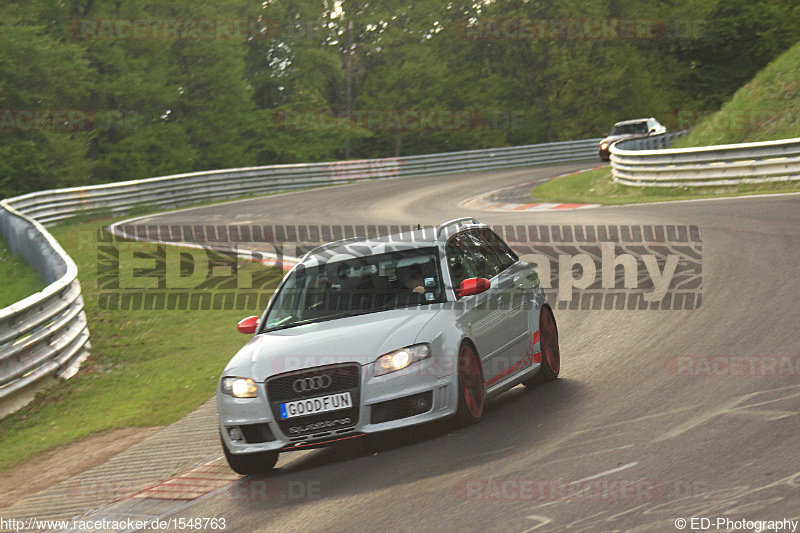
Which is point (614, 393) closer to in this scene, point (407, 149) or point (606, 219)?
point (606, 219)

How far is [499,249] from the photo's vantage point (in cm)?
953

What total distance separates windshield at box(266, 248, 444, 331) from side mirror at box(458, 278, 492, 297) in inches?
7.9

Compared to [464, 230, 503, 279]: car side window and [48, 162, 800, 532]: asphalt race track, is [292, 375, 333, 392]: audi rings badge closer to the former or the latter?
[48, 162, 800, 532]: asphalt race track

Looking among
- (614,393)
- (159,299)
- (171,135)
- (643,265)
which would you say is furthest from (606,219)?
(171,135)

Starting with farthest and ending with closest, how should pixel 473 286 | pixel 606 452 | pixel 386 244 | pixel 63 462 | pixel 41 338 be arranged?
pixel 41 338 → pixel 63 462 → pixel 386 244 → pixel 473 286 → pixel 606 452

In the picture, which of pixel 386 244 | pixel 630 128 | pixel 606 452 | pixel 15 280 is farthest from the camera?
pixel 630 128

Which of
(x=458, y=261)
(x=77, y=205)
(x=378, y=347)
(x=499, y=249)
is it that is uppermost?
(x=458, y=261)

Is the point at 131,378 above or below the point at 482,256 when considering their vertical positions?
below

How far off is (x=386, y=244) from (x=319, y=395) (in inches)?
78.8

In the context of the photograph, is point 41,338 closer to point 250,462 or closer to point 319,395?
point 250,462

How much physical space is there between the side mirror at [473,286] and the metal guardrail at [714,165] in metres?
16.2

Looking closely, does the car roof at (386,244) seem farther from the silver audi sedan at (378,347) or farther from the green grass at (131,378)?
the green grass at (131,378)

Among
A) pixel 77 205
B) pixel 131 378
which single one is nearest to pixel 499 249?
pixel 131 378

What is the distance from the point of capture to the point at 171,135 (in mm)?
55312
